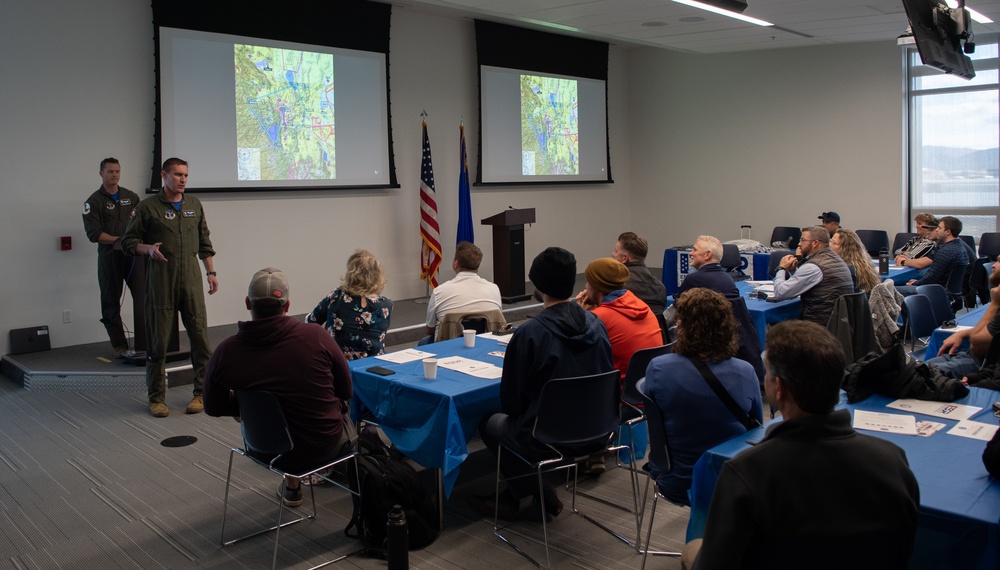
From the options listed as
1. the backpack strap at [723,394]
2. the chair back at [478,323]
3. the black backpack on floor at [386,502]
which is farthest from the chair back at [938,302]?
the black backpack on floor at [386,502]

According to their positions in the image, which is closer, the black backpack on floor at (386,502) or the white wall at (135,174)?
the black backpack on floor at (386,502)

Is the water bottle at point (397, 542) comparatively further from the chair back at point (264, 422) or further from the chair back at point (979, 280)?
the chair back at point (979, 280)

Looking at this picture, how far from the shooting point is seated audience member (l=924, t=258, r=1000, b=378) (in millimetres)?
3754

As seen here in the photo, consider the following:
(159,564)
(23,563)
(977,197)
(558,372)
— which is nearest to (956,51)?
(977,197)

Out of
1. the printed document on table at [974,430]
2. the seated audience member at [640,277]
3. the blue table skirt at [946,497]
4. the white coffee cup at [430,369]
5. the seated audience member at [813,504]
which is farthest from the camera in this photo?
the seated audience member at [640,277]

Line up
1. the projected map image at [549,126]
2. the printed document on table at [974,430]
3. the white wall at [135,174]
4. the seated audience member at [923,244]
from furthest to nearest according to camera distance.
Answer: the projected map image at [549,126], the seated audience member at [923,244], the white wall at [135,174], the printed document on table at [974,430]

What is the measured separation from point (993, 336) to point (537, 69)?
8.10m

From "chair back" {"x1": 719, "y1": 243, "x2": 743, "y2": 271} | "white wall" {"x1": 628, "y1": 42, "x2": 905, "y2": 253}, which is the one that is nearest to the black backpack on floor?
"chair back" {"x1": 719, "y1": 243, "x2": 743, "y2": 271}

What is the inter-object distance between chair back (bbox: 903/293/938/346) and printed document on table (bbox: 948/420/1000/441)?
280 centimetres

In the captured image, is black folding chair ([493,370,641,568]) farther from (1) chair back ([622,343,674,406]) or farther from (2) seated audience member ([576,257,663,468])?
(2) seated audience member ([576,257,663,468])

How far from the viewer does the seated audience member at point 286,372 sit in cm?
326

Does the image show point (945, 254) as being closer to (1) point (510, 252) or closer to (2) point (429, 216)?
(1) point (510, 252)

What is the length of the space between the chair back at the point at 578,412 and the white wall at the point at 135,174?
5534mm

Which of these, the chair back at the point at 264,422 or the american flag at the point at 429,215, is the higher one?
the american flag at the point at 429,215
